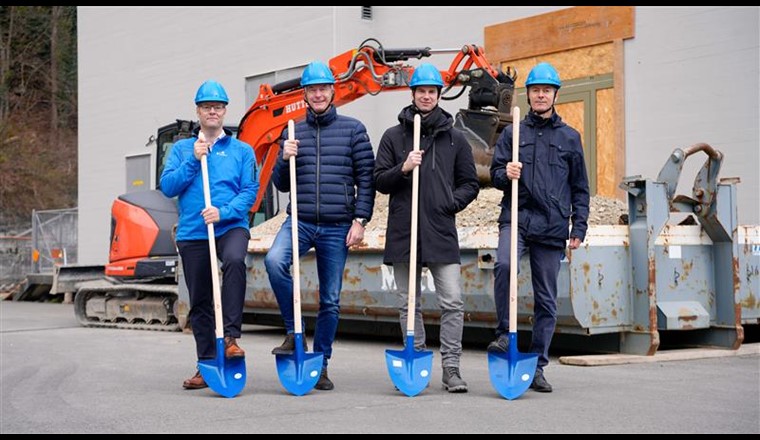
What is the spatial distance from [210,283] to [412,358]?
4.86ft

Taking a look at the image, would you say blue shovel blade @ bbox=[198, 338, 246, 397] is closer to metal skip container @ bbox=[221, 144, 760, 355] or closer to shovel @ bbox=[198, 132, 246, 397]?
shovel @ bbox=[198, 132, 246, 397]

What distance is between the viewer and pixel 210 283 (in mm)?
7410

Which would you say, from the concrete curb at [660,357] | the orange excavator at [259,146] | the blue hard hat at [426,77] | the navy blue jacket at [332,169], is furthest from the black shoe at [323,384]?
the orange excavator at [259,146]

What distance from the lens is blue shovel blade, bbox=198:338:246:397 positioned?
6.99 meters

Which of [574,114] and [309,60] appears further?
[309,60]

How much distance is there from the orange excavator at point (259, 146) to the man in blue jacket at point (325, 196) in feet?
12.7

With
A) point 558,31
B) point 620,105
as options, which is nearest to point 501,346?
point 620,105

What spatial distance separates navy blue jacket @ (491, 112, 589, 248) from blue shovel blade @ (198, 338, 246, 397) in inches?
78.0

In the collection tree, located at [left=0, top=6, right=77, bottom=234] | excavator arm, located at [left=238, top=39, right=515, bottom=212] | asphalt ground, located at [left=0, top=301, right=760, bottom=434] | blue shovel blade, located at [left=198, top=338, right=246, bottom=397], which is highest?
tree, located at [left=0, top=6, right=77, bottom=234]

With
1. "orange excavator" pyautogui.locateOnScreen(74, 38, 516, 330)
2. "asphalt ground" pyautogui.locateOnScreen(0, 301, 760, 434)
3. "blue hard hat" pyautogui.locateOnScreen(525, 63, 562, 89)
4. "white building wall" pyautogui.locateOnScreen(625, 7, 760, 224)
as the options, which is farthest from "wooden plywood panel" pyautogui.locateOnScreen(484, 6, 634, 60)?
"blue hard hat" pyautogui.locateOnScreen(525, 63, 562, 89)

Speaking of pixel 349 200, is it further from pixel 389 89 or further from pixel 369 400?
pixel 389 89

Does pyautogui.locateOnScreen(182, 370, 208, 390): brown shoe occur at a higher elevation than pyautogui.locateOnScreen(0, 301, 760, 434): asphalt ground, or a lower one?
higher

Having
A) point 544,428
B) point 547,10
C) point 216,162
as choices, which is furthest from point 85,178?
point 544,428

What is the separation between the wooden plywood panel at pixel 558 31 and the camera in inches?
596
